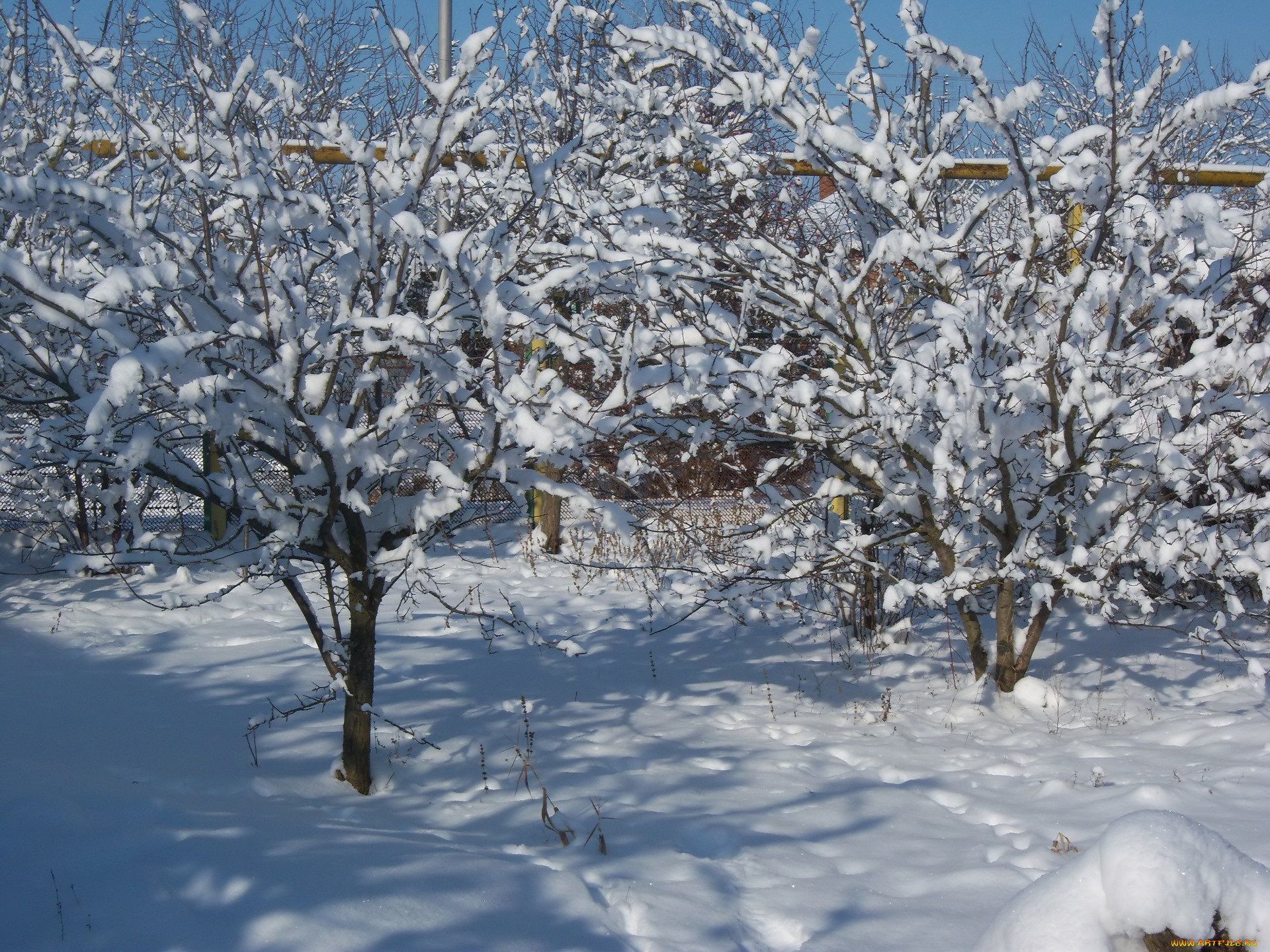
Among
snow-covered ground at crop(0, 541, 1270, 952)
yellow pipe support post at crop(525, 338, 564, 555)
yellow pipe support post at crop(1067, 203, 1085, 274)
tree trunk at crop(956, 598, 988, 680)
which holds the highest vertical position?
yellow pipe support post at crop(1067, 203, 1085, 274)

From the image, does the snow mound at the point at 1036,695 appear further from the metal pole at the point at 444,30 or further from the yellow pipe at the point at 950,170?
the metal pole at the point at 444,30

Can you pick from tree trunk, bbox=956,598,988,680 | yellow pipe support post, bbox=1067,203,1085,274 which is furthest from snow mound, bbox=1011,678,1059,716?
yellow pipe support post, bbox=1067,203,1085,274

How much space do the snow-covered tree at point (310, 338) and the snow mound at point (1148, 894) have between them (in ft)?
5.49

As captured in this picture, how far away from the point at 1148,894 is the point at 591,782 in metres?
2.44

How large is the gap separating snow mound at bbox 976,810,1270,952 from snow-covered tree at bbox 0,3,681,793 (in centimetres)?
167

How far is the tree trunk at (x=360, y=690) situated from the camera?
11.2 feet

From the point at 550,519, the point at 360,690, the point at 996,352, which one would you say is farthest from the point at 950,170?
the point at 550,519

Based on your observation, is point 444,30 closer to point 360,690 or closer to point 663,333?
point 663,333

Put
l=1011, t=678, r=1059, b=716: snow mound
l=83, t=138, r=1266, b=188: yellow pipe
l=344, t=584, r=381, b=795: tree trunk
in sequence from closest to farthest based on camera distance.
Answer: l=344, t=584, r=381, b=795: tree trunk < l=1011, t=678, r=1059, b=716: snow mound < l=83, t=138, r=1266, b=188: yellow pipe

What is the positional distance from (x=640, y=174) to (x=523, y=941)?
16.5 feet

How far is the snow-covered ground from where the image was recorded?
2361mm

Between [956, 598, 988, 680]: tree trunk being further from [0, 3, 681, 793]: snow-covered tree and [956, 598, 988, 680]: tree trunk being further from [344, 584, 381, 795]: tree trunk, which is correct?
[344, 584, 381, 795]: tree trunk

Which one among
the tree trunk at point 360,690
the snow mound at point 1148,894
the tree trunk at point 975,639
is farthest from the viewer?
the tree trunk at point 975,639

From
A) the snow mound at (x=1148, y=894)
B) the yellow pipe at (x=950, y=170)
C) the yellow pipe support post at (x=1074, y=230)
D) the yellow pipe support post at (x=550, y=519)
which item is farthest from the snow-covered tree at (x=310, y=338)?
the yellow pipe support post at (x=550, y=519)
